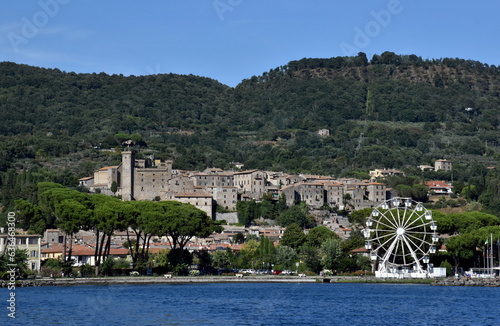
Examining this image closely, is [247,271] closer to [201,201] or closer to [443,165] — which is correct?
[201,201]

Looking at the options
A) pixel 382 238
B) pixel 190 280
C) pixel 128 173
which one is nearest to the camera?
pixel 190 280

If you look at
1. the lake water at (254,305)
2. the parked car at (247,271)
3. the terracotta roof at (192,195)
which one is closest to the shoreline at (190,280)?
the lake water at (254,305)

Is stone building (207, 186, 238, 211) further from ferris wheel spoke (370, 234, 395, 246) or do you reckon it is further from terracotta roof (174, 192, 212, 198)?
ferris wheel spoke (370, 234, 395, 246)

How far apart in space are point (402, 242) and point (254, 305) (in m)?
24.0

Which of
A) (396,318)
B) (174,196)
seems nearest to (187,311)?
(396,318)

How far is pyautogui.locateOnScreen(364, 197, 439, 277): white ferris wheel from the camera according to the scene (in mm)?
75312

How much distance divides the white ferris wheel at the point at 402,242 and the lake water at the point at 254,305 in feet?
13.9

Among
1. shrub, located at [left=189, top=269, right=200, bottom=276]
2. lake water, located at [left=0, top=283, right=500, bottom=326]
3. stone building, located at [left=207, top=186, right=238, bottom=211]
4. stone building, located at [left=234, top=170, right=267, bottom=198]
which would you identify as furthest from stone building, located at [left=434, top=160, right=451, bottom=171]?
lake water, located at [left=0, top=283, right=500, bottom=326]

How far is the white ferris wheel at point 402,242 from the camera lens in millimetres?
75312

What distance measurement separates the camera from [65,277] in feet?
238

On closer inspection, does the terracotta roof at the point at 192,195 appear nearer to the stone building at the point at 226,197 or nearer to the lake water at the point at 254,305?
the stone building at the point at 226,197

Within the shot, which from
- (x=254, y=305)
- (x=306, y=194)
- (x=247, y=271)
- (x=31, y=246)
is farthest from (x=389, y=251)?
(x=306, y=194)

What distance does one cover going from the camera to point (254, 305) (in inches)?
2173

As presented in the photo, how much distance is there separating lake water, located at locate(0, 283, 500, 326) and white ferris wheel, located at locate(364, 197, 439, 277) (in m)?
4.25
